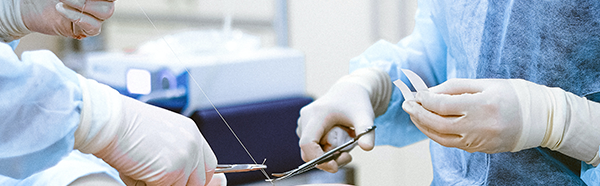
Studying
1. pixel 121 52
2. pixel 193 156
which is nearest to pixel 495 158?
pixel 193 156

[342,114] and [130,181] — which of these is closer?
[130,181]

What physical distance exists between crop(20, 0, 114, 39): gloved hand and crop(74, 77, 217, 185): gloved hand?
0.06m

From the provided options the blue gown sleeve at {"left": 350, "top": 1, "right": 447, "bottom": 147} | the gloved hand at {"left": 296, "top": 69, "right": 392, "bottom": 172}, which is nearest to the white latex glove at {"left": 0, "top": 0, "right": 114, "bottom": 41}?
the gloved hand at {"left": 296, "top": 69, "right": 392, "bottom": 172}

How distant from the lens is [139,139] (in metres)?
0.50

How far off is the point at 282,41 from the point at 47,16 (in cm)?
130

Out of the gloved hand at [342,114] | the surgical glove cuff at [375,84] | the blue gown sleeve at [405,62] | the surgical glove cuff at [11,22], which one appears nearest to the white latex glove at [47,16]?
the surgical glove cuff at [11,22]

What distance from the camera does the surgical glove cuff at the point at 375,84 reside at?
0.85m

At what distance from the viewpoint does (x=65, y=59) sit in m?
0.48

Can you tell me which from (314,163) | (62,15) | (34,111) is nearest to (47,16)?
(62,15)

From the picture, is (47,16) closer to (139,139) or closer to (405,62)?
(139,139)

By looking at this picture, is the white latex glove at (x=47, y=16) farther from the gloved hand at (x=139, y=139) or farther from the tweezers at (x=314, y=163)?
the tweezers at (x=314, y=163)

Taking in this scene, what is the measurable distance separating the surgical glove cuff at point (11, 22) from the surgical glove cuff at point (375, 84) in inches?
22.9

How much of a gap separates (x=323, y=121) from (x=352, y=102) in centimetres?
7

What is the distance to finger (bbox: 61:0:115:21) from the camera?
18.2 inches
